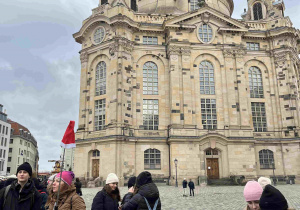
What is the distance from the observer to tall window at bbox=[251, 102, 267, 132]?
38000mm

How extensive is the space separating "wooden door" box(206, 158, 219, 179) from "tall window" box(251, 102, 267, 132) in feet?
25.0

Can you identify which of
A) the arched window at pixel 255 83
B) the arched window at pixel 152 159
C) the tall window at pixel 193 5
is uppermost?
the tall window at pixel 193 5

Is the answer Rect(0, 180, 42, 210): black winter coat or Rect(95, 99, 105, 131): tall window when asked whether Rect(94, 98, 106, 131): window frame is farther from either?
Rect(0, 180, 42, 210): black winter coat

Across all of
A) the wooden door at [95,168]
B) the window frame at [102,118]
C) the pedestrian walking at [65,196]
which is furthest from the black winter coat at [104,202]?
the window frame at [102,118]

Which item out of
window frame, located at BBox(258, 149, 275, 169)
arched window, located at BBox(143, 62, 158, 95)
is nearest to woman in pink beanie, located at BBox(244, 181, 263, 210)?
arched window, located at BBox(143, 62, 158, 95)

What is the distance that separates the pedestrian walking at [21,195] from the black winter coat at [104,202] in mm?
1086

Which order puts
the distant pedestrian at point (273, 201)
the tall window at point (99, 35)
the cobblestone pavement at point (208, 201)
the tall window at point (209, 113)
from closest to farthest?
the distant pedestrian at point (273, 201), the cobblestone pavement at point (208, 201), the tall window at point (209, 113), the tall window at point (99, 35)

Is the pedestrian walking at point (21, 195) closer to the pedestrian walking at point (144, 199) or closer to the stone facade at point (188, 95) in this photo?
the pedestrian walking at point (144, 199)

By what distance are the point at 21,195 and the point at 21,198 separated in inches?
2.1

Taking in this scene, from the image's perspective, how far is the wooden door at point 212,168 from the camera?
34.3 meters

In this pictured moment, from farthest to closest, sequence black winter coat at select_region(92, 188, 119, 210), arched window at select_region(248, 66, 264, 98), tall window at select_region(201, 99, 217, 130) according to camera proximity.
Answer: arched window at select_region(248, 66, 264, 98), tall window at select_region(201, 99, 217, 130), black winter coat at select_region(92, 188, 119, 210)

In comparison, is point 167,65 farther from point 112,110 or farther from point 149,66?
point 112,110

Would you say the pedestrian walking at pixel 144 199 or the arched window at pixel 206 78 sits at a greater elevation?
the arched window at pixel 206 78

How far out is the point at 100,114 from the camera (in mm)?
36375
